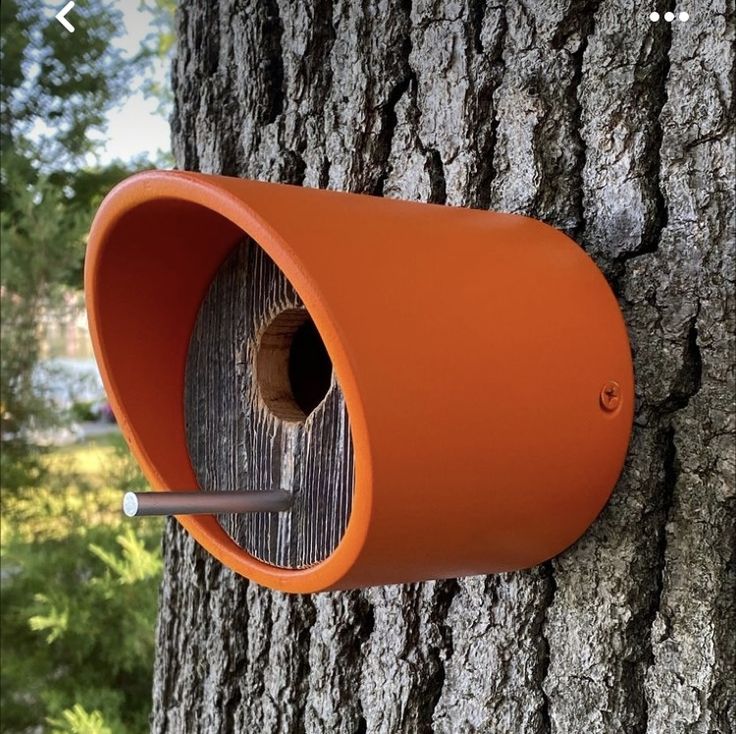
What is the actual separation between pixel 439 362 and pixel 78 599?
2141 mm

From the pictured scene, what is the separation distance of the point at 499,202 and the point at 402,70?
0.50 feet

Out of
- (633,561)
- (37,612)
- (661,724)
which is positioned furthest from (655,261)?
(37,612)

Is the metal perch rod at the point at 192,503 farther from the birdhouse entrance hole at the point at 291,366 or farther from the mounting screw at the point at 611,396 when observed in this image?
the mounting screw at the point at 611,396

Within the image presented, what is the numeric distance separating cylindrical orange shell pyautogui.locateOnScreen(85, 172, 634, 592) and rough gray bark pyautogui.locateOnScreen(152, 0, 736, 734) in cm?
4

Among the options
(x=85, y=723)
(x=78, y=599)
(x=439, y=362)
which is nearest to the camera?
(x=439, y=362)

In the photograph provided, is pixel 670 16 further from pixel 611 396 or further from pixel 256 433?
pixel 256 433

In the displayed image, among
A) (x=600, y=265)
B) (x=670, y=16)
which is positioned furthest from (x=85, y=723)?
(x=670, y=16)

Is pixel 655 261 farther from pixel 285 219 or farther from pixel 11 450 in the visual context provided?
pixel 11 450

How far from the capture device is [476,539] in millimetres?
524

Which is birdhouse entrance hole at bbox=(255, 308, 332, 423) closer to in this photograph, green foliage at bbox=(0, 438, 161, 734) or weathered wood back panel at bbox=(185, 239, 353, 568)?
weathered wood back panel at bbox=(185, 239, 353, 568)

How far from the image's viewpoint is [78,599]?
7.84 ft

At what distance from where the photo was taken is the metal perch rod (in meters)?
0.55

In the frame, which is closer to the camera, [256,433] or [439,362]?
[439,362]

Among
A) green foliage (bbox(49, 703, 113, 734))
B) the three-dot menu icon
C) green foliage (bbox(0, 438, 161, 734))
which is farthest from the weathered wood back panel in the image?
green foliage (bbox(0, 438, 161, 734))
